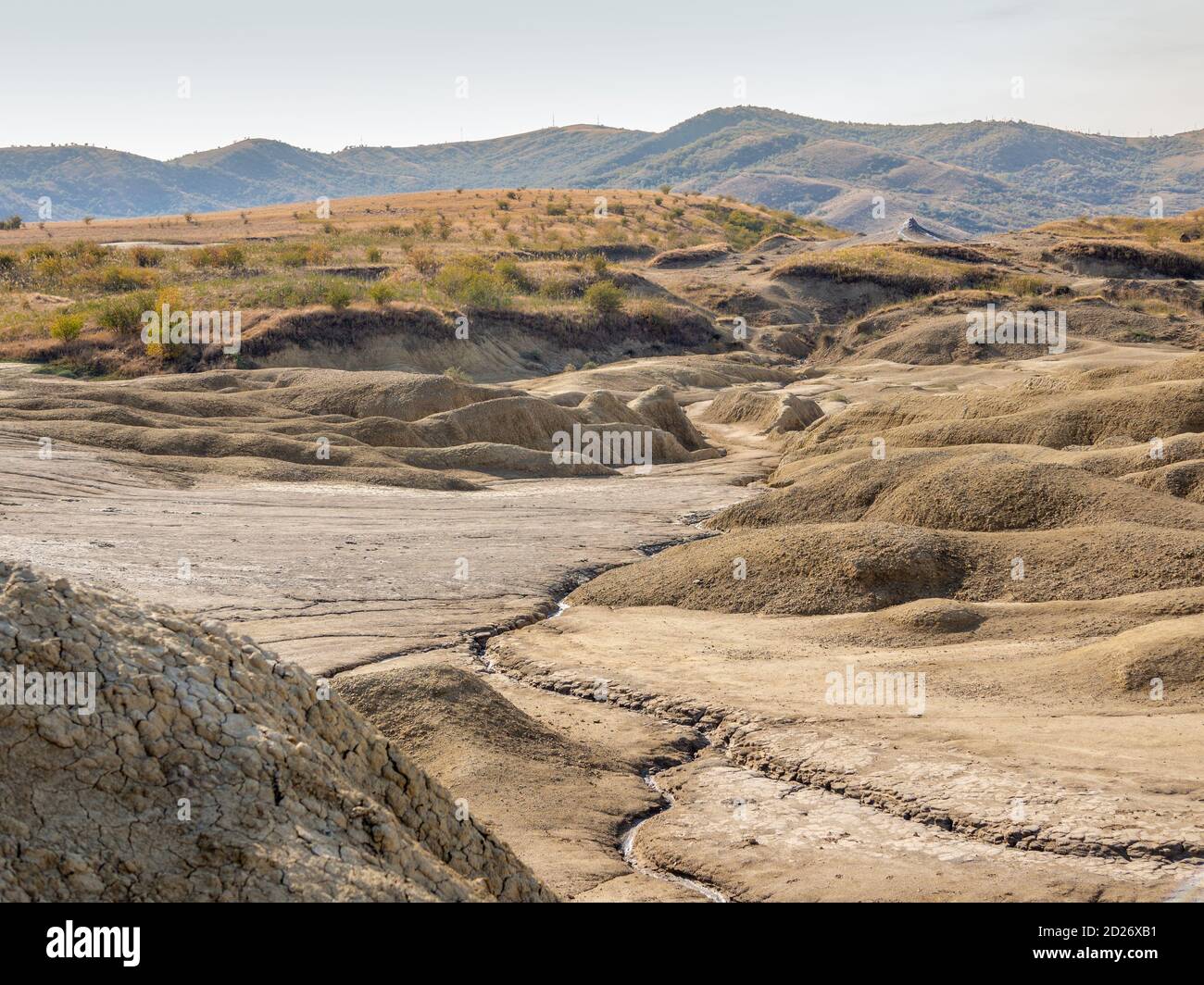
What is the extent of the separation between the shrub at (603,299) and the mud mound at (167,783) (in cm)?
4199

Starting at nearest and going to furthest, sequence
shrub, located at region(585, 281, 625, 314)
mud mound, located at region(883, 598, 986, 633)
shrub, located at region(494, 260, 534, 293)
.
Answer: mud mound, located at region(883, 598, 986, 633) < shrub, located at region(585, 281, 625, 314) < shrub, located at region(494, 260, 534, 293)

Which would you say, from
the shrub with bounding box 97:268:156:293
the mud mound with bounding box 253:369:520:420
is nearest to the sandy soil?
the mud mound with bounding box 253:369:520:420

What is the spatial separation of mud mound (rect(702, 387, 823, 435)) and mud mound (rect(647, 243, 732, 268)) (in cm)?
2811

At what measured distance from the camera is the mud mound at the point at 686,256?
210ft

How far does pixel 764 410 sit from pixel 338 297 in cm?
1378

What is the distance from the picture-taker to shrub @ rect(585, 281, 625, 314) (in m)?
47.7

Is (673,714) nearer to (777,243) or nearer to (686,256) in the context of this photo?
(686,256)

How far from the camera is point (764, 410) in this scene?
34.3m

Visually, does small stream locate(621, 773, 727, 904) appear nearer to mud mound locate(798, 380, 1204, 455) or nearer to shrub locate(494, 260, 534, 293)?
mud mound locate(798, 380, 1204, 455)

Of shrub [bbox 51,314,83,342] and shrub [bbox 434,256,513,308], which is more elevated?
shrub [bbox 434,256,513,308]

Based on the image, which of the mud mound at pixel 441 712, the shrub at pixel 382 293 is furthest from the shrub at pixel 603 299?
the mud mound at pixel 441 712

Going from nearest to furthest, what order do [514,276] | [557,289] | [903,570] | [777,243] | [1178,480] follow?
[903,570]
[1178,480]
[557,289]
[514,276]
[777,243]

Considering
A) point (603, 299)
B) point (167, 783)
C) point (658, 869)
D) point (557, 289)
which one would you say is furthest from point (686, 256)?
point (167, 783)
